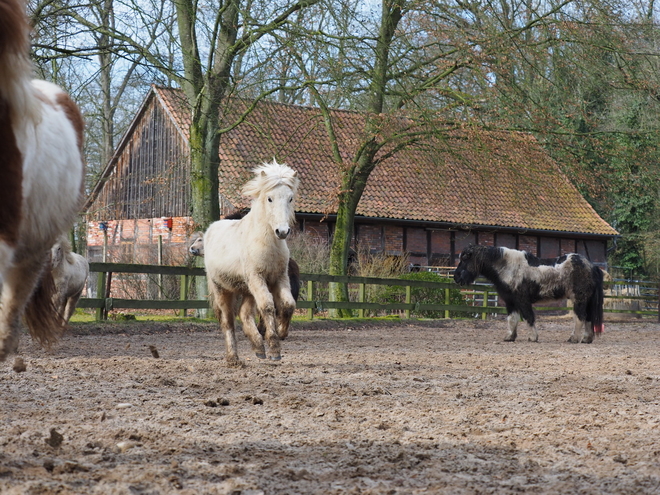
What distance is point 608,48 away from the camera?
1866cm

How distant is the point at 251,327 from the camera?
8.81 meters

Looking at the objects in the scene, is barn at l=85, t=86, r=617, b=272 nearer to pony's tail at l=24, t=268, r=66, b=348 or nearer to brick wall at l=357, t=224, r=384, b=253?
brick wall at l=357, t=224, r=384, b=253

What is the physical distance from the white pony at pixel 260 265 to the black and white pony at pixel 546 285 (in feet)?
25.4

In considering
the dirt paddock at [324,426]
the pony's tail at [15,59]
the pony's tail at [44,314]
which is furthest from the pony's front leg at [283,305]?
the pony's tail at [15,59]

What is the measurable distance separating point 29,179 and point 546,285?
1354 centimetres

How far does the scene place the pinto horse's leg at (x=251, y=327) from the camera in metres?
8.62

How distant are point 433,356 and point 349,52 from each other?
25.8 ft

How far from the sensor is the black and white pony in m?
15.5

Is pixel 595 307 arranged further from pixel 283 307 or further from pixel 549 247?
pixel 549 247

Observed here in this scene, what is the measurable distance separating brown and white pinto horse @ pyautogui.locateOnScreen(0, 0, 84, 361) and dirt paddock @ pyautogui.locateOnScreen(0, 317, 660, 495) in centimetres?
70

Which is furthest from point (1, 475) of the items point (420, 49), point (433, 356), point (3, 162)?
point (420, 49)

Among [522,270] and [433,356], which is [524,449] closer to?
[433,356]

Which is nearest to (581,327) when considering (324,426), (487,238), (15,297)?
(324,426)

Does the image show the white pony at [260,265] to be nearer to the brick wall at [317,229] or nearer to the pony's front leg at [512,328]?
the pony's front leg at [512,328]
